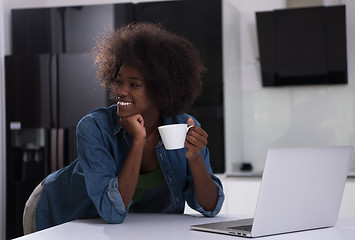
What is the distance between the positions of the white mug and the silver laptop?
0.24 metres

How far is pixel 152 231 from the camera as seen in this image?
1.41 meters

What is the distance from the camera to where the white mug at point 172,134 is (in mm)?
1453

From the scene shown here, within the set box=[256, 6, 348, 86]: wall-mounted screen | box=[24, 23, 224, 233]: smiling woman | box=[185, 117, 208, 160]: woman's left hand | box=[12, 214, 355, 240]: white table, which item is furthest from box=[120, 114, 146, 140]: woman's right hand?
box=[256, 6, 348, 86]: wall-mounted screen

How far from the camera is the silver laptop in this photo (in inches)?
50.5

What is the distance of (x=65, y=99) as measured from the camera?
3787 mm

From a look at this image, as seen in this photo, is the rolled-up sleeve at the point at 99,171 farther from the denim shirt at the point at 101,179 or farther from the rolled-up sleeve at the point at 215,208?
the rolled-up sleeve at the point at 215,208

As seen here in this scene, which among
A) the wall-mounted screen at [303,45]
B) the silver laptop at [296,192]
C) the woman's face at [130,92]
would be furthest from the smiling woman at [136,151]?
the wall-mounted screen at [303,45]

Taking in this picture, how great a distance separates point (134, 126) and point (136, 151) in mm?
78

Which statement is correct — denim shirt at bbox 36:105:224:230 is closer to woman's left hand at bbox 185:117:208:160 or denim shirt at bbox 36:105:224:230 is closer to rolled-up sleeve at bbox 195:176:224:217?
rolled-up sleeve at bbox 195:176:224:217

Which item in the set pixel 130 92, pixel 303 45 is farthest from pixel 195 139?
pixel 303 45

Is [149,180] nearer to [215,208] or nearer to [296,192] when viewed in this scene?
[215,208]

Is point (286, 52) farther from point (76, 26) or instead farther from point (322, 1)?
point (76, 26)

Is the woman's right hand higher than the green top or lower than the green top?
higher

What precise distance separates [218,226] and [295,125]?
8.50 feet
